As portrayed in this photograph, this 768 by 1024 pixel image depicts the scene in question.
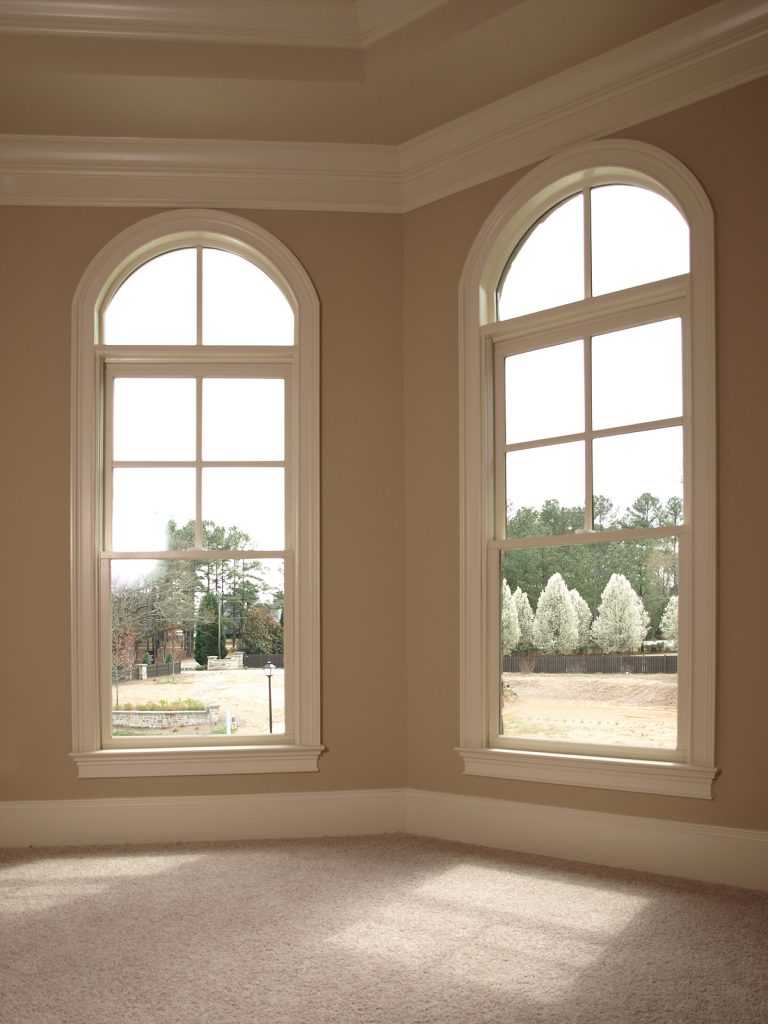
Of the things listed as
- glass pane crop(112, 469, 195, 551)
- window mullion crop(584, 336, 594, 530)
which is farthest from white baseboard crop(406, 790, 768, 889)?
glass pane crop(112, 469, 195, 551)

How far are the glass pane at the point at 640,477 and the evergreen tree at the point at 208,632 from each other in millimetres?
1797

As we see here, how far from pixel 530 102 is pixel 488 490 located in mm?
1642


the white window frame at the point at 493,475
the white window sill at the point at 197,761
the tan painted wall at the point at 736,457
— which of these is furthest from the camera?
the white window sill at the point at 197,761

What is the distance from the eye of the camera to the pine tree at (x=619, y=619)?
375cm

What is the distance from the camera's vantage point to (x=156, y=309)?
177 inches

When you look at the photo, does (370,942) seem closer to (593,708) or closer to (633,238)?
(593,708)

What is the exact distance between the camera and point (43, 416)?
4.36 m

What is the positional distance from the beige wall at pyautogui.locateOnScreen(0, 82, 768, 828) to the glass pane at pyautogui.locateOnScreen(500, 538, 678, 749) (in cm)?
30

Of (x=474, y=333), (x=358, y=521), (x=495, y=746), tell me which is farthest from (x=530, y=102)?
(x=495, y=746)

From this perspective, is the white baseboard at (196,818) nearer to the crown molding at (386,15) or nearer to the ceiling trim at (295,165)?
the ceiling trim at (295,165)

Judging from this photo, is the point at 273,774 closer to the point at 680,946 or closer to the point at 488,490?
the point at 488,490

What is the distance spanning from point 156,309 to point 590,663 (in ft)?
8.30

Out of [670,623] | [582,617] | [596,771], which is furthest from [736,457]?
[596,771]

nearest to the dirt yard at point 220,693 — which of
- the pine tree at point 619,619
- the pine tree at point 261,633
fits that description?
the pine tree at point 261,633
